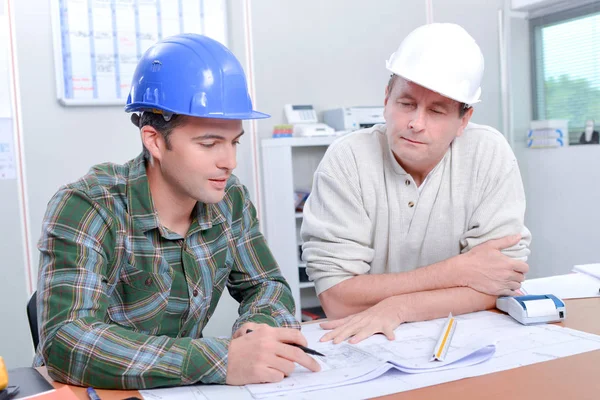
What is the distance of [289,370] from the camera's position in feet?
3.68

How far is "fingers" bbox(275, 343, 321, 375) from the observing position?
113 cm

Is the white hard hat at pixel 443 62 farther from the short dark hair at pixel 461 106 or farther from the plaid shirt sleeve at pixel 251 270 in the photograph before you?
the plaid shirt sleeve at pixel 251 270

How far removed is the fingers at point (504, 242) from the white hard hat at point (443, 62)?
1.25ft

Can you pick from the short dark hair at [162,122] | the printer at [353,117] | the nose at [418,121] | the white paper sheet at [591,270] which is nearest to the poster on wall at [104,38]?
Result: the printer at [353,117]

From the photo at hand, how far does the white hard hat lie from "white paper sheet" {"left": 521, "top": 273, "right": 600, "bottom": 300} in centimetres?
58

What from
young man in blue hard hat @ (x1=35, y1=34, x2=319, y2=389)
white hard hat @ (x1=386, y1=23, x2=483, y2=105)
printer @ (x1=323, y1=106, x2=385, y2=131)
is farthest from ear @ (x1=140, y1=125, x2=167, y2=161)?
printer @ (x1=323, y1=106, x2=385, y2=131)

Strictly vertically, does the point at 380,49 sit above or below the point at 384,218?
above

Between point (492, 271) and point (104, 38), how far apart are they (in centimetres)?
285

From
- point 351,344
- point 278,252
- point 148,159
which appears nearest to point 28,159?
Result: point 278,252

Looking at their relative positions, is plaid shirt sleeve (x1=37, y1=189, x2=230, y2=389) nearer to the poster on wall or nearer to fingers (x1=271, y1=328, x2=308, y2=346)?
fingers (x1=271, y1=328, x2=308, y2=346)

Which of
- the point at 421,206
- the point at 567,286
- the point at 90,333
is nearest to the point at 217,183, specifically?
the point at 90,333

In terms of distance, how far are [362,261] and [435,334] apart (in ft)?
1.30

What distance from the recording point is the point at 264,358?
1.12m

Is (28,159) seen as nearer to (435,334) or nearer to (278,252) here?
(278,252)
